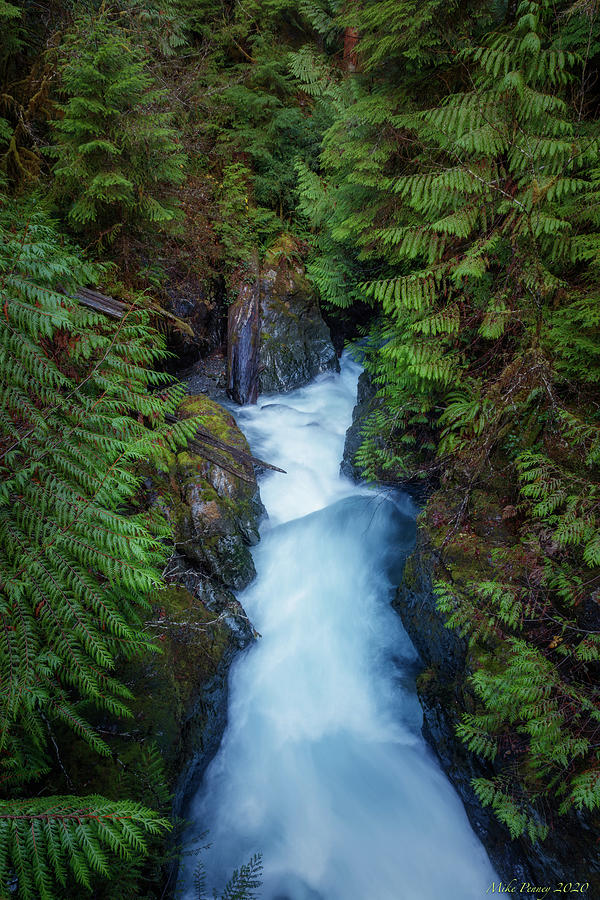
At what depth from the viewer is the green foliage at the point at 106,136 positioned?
459cm

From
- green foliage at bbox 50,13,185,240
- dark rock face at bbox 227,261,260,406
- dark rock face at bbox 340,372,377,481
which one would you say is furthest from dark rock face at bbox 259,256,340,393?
green foliage at bbox 50,13,185,240

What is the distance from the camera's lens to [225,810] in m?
4.11

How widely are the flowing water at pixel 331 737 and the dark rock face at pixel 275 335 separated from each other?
8.41ft

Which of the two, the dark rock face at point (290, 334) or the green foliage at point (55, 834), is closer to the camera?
the green foliage at point (55, 834)

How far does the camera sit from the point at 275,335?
8.76m

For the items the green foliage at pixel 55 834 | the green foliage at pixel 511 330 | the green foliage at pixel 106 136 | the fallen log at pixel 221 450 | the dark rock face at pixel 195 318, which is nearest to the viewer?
the green foliage at pixel 55 834

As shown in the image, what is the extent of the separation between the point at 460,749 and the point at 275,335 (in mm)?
7719

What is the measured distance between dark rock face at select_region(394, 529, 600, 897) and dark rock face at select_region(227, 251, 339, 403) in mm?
5207

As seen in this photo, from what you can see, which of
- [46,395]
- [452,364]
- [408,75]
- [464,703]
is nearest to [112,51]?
[408,75]

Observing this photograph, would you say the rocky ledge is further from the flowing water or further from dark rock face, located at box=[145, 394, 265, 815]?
dark rock face, located at box=[145, 394, 265, 815]

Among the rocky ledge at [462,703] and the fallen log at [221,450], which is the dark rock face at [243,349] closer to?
the fallen log at [221,450]

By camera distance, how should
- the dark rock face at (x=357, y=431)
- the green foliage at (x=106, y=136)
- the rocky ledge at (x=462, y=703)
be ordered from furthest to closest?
the dark rock face at (x=357, y=431) → the green foliage at (x=106, y=136) → the rocky ledge at (x=462, y=703)

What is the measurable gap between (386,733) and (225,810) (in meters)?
1.97
